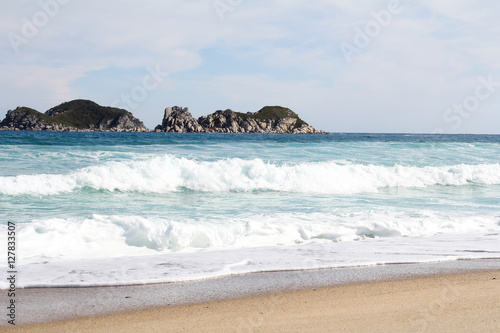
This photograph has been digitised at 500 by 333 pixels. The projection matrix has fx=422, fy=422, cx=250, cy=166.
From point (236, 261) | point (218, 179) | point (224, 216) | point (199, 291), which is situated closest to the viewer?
point (199, 291)

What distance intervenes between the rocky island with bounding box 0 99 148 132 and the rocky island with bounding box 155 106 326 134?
9.42 metres

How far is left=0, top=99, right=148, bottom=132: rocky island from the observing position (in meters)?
107

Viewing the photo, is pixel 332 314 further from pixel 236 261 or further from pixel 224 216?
pixel 224 216

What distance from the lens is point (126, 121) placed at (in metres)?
108

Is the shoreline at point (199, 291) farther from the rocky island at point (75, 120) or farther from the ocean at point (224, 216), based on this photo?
the rocky island at point (75, 120)

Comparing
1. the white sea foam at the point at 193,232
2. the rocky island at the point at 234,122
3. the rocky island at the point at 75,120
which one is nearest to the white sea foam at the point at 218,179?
the white sea foam at the point at 193,232

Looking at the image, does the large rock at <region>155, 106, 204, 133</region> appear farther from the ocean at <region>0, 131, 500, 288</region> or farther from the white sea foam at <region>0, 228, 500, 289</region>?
the white sea foam at <region>0, 228, 500, 289</region>

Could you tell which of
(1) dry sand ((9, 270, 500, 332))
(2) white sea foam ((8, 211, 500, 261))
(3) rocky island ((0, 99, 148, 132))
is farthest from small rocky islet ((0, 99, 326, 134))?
(1) dry sand ((9, 270, 500, 332))

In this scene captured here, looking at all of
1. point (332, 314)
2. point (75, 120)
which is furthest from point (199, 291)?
point (75, 120)

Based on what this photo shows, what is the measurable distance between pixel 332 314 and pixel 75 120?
116190 millimetres

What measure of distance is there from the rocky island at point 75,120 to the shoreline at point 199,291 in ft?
338

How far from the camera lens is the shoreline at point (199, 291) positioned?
3764 millimetres

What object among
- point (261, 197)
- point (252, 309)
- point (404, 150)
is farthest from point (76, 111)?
point (252, 309)

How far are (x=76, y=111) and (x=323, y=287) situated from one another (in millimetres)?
123424
